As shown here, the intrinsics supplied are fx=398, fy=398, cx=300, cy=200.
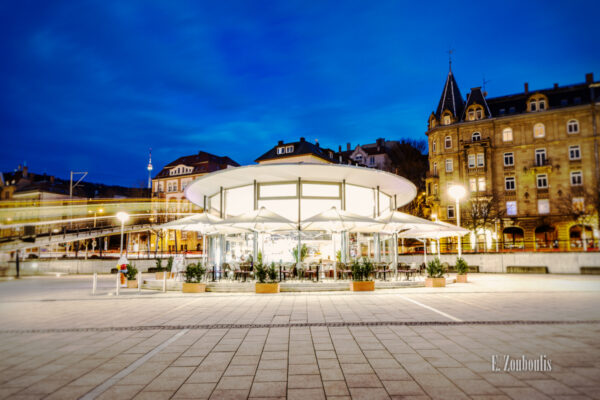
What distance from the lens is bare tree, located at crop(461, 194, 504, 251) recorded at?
41.1 m

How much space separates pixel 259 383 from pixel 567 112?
174ft

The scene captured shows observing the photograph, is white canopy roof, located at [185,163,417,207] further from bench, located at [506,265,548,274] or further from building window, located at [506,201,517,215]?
building window, located at [506,201,517,215]

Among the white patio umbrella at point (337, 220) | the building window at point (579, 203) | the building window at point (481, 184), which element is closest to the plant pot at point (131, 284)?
the white patio umbrella at point (337, 220)

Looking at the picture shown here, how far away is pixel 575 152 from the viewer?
45750 mm

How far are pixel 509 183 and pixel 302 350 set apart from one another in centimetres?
4890

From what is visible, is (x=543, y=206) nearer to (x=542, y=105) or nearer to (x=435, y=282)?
(x=542, y=105)

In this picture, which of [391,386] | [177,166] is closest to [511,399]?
[391,386]

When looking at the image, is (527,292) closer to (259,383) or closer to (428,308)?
(428,308)

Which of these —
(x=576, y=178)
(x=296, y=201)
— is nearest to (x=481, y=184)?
(x=576, y=178)

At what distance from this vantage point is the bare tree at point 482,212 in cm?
4112

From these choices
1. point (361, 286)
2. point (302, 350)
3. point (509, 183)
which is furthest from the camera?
point (509, 183)

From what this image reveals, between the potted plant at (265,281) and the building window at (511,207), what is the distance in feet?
133

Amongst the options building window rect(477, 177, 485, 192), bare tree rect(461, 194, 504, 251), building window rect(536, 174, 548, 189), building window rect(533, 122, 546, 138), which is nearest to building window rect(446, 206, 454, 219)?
bare tree rect(461, 194, 504, 251)

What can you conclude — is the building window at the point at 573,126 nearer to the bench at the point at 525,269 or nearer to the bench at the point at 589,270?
the bench at the point at 589,270
